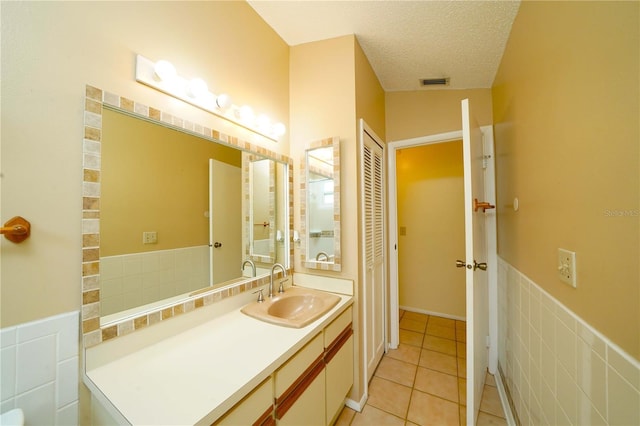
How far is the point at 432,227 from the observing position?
2908 millimetres

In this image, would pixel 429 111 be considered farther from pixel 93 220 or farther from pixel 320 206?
pixel 93 220

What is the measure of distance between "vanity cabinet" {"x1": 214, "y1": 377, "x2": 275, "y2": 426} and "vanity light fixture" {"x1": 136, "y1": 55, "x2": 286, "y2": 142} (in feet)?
4.11

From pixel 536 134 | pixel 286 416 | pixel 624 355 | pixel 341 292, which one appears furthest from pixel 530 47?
pixel 286 416

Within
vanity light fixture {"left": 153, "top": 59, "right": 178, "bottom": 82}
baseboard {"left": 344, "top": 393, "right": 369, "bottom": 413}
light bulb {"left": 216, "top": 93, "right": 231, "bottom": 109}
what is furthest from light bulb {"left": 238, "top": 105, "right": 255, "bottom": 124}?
baseboard {"left": 344, "top": 393, "right": 369, "bottom": 413}

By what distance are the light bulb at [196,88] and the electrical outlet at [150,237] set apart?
0.67 metres

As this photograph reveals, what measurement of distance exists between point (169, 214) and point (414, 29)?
1.85m

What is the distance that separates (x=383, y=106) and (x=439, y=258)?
1.96 metres

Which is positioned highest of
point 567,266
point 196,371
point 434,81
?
point 434,81

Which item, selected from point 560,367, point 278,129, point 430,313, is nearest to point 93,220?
point 278,129

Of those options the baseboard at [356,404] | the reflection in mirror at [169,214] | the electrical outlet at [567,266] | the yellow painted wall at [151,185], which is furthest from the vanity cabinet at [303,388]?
the electrical outlet at [567,266]

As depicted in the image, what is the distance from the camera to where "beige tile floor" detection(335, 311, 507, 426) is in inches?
58.0

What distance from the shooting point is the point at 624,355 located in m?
0.57

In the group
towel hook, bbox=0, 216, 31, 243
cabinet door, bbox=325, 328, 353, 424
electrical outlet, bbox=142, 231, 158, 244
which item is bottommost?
cabinet door, bbox=325, 328, 353, 424

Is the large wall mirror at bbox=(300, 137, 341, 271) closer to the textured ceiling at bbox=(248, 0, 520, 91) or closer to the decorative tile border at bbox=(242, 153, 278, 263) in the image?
the decorative tile border at bbox=(242, 153, 278, 263)
